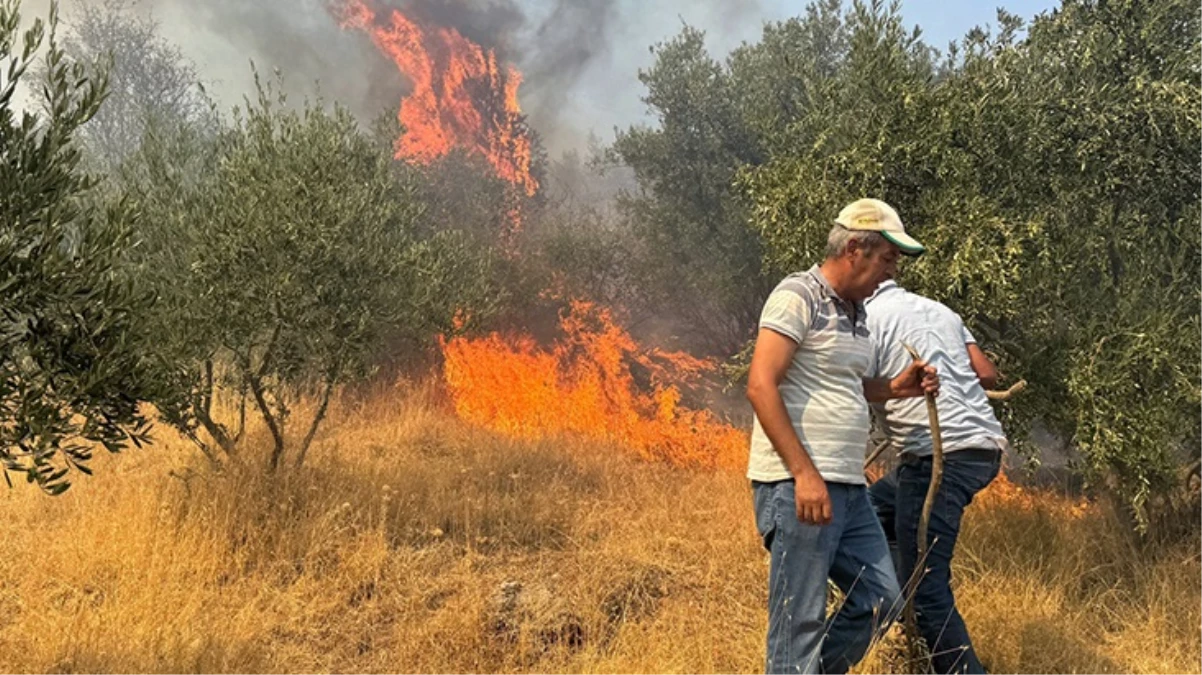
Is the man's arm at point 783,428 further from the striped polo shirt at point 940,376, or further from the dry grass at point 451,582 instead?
the dry grass at point 451,582

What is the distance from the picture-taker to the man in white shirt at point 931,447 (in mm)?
3852

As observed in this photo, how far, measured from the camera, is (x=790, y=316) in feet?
10.2

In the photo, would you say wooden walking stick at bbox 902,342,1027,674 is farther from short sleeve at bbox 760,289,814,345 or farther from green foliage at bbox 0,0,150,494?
green foliage at bbox 0,0,150,494

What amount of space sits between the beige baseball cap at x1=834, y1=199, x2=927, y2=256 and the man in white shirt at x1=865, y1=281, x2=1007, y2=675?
94 cm

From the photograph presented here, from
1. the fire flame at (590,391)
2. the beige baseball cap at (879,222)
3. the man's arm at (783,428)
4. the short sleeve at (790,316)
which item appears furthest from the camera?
the fire flame at (590,391)

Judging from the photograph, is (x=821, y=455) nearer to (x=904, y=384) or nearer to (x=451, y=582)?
(x=904, y=384)

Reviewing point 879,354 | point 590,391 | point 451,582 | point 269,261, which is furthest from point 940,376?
point 590,391

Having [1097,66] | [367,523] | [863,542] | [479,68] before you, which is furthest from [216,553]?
[479,68]

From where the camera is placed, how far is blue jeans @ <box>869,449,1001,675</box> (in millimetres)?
3834

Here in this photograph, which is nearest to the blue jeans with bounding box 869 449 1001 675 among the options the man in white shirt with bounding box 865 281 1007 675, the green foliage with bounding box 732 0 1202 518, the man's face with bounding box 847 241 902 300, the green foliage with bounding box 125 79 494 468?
the man in white shirt with bounding box 865 281 1007 675

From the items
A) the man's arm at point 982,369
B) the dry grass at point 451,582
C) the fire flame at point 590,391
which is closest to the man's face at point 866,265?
the man's arm at point 982,369

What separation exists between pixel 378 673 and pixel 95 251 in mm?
3177

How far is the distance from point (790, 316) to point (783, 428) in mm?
490

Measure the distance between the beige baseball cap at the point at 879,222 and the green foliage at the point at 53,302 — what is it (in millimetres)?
3692
